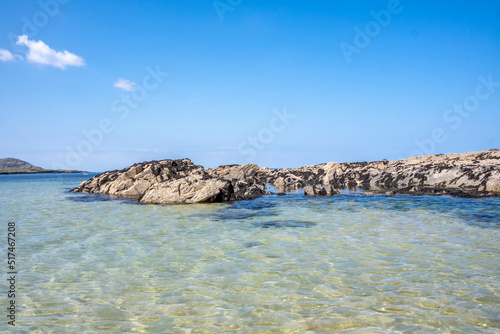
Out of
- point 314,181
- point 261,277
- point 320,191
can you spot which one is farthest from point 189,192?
point 314,181

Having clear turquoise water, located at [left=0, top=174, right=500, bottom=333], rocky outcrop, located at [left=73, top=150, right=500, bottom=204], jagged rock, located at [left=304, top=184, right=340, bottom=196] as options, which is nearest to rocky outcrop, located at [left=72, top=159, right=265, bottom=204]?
rocky outcrop, located at [left=73, top=150, right=500, bottom=204]

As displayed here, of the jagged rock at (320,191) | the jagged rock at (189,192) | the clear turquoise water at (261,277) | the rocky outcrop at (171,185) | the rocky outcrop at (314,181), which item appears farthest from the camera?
the jagged rock at (320,191)

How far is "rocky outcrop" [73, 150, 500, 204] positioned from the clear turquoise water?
10.1 metres

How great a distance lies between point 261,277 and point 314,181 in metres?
37.9

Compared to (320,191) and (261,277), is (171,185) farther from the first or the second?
(261,277)

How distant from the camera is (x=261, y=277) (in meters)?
7.65

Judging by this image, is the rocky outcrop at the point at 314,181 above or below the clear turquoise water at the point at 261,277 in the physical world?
above

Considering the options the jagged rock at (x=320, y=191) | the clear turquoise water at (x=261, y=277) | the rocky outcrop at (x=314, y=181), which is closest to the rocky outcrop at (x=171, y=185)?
the rocky outcrop at (x=314, y=181)

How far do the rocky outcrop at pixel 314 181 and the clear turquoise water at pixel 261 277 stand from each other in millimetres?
10098

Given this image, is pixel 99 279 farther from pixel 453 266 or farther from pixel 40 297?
pixel 453 266

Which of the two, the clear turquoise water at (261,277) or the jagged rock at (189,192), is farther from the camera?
the jagged rock at (189,192)

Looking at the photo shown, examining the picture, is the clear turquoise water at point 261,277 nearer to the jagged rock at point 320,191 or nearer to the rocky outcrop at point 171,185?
the rocky outcrop at point 171,185

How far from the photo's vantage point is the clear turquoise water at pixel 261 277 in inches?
→ 215

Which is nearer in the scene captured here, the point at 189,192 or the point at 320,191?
the point at 189,192
